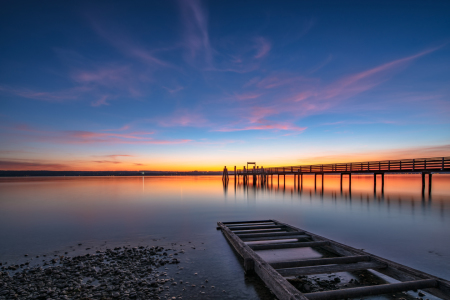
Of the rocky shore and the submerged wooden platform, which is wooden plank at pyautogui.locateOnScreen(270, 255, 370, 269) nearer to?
the submerged wooden platform

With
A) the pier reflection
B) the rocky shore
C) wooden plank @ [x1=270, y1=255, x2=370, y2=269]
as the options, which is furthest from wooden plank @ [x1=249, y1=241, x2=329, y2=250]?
the pier reflection

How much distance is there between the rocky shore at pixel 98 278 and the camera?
205 inches

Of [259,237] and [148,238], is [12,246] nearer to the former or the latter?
[148,238]

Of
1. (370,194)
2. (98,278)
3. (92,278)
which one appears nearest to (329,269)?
(98,278)

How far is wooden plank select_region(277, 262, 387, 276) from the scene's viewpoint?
5.66 meters

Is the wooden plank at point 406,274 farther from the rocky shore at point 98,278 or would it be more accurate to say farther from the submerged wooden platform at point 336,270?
the rocky shore at point 98,278

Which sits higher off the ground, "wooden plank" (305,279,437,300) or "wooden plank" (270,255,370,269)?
"wooden plank" (305,279,437,300)

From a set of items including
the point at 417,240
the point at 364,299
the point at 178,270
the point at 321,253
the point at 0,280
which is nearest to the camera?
the point at 364,299

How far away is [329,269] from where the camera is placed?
582cm

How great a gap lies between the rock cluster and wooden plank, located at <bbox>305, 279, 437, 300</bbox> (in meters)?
3.09

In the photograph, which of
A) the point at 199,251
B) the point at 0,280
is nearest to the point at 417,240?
the point at 199,251

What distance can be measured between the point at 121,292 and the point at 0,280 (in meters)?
3.00

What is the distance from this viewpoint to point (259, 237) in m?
9.40

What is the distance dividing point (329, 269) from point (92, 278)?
5325mm
